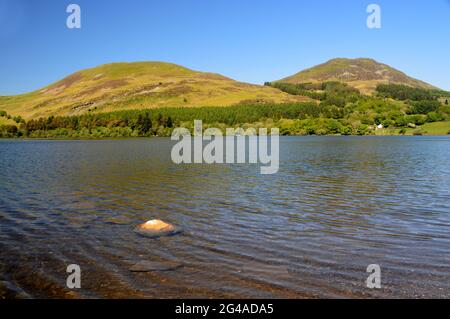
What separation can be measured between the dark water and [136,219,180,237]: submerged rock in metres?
0.45

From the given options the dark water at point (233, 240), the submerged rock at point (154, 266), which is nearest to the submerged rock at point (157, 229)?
the dark water at point (233, 240)

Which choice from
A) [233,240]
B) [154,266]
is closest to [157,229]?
[233,240]

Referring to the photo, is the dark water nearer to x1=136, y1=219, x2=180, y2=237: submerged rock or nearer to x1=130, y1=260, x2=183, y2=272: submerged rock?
x1=130, y1=260, x2=183, y2=272: submerged rock

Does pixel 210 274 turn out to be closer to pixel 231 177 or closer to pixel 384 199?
pixel 384 199

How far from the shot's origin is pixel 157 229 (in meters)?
16.7

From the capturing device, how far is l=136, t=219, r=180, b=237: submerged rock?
16484mm

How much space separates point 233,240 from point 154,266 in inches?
153

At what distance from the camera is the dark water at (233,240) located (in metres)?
11.1

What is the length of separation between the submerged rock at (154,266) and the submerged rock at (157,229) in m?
3.44

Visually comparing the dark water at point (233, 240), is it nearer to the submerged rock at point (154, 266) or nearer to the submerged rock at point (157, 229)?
the submerged rock at point (154, 266)

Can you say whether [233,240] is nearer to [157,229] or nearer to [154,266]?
[157,229]

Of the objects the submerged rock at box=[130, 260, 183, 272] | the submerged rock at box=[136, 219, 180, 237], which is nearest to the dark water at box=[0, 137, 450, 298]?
the submerged rock at box=[130, 260, 183, 272]
